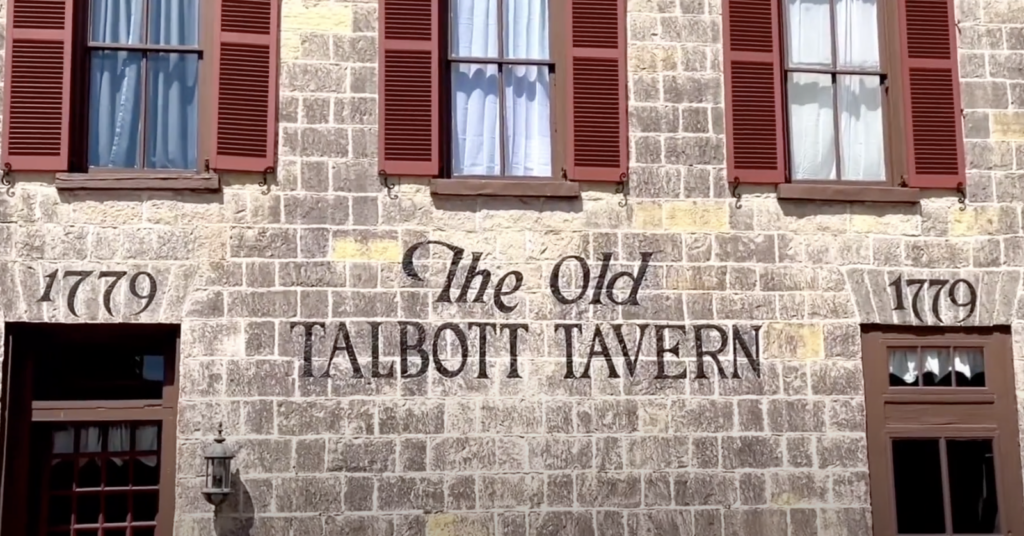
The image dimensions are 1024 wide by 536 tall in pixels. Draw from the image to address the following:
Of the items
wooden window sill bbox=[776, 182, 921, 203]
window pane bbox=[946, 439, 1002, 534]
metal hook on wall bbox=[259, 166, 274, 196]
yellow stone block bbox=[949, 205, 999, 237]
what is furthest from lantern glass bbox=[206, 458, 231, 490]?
yellow stone block bbox=[949, 205, 999, 237]

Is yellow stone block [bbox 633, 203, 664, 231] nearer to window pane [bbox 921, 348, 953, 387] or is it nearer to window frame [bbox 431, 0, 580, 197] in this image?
window frame [bbox 431, 0, 580, 197]

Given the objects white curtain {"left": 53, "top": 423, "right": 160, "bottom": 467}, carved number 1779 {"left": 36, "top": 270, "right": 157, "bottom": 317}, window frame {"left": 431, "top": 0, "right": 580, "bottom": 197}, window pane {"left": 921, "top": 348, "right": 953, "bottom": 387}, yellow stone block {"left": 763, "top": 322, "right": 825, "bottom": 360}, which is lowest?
white curtain {"left": 53, "top": 423, "right": 160, "bottom": 467}

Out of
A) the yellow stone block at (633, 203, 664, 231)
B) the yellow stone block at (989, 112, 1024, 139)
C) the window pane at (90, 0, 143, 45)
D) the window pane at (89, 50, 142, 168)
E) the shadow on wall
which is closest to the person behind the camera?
the shadow on wall

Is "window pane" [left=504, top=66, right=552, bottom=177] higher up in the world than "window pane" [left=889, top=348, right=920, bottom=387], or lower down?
higher up

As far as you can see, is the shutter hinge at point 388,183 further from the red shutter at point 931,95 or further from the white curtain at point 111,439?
the red shutter at point 931,95

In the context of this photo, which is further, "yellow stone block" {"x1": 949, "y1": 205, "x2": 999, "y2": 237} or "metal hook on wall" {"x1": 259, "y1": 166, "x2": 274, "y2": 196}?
"yellow stone block" {"x1": 949, "y1": 205, "x2": 999, "y2": 237}

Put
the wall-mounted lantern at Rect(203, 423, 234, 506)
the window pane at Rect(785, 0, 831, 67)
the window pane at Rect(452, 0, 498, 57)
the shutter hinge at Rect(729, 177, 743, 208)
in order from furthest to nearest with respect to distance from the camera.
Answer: the window pane at Rect(785, 0, 831, 67), the window pane at Rect(452, 0, 498, 57), the shutter hinge at Rect(729, 177, 743, 208), the wall-mounted lantern at Rect(203, 423, 234, 506)

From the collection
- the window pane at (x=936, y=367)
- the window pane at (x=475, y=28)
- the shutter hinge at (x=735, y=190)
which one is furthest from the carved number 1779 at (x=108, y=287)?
the window pane at (x=936, y=367)

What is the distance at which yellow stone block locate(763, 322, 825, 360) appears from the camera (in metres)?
9.13

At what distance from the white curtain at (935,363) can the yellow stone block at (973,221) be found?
0.81 m

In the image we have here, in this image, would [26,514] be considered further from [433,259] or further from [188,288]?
[433,259]

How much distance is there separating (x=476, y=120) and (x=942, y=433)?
3808 mm

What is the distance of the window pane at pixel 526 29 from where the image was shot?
9508 millimetres

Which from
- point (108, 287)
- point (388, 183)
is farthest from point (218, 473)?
point (388, 183)
